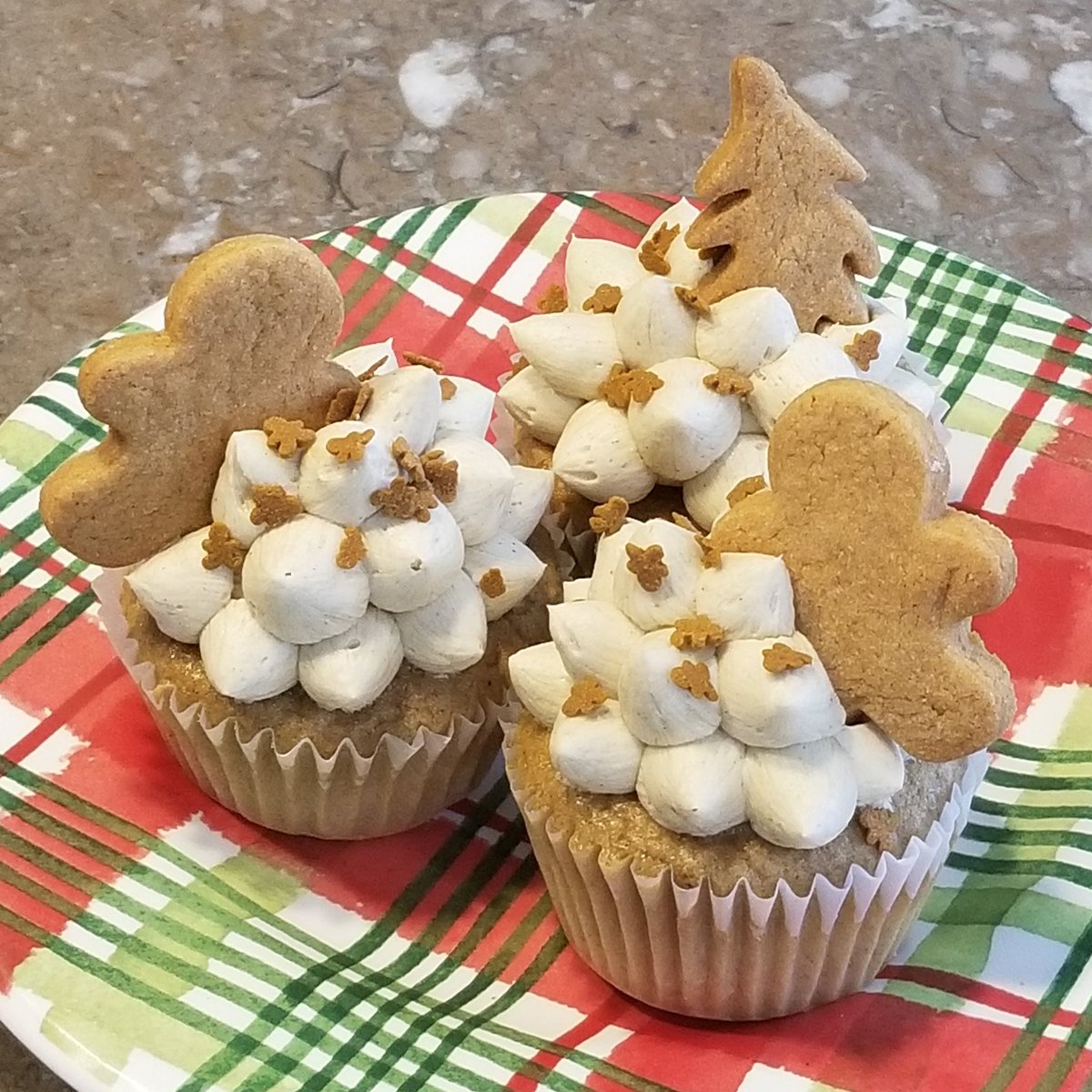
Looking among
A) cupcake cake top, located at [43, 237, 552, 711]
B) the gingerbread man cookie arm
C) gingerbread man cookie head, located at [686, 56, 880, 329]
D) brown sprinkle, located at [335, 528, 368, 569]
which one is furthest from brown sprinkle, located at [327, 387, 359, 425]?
the gingerbread man cookie arm

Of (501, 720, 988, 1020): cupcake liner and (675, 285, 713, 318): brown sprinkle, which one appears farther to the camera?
(675, 285, 713, 318): brown sprinkle

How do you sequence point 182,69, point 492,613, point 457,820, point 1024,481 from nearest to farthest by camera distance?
point 492,613 → point 457,820 → point 1024,481 → point 182,69

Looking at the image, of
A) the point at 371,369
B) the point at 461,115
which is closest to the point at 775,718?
the point at 371,369

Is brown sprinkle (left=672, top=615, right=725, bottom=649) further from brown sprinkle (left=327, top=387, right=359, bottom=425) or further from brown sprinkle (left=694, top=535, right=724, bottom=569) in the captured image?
brown sprinkle (left=327, top=387, right=359, bottom=425)

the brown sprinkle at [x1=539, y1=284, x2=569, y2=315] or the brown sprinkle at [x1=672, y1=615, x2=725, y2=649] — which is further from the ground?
the brown sprinkle at [x1=672, y1=615, x2=725, y2=649]

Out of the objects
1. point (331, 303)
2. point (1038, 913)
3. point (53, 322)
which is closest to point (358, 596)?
point (331, 303)

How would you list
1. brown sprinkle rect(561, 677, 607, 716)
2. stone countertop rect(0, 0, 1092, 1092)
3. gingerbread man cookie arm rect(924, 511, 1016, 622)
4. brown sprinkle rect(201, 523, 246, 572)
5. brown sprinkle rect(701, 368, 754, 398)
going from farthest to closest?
stone countertop rect(0, 0, 1092, 1092)
brown sprinkle rect(701, 368, 754, 398)
brown sprinkle rect(201, 523, 246, 572)
brown sprinkle rect(561, 677, 607, 716)
gingerbread man cookie arm rect(924, 511, 1016, 622)

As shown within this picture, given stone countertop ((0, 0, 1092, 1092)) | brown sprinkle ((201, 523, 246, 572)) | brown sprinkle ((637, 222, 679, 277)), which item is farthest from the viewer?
stone countertop ((0, 0, 1092, 1092))

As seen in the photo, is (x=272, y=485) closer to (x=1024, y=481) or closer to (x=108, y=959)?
(x=108, y=959)

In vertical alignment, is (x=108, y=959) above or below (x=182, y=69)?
above
